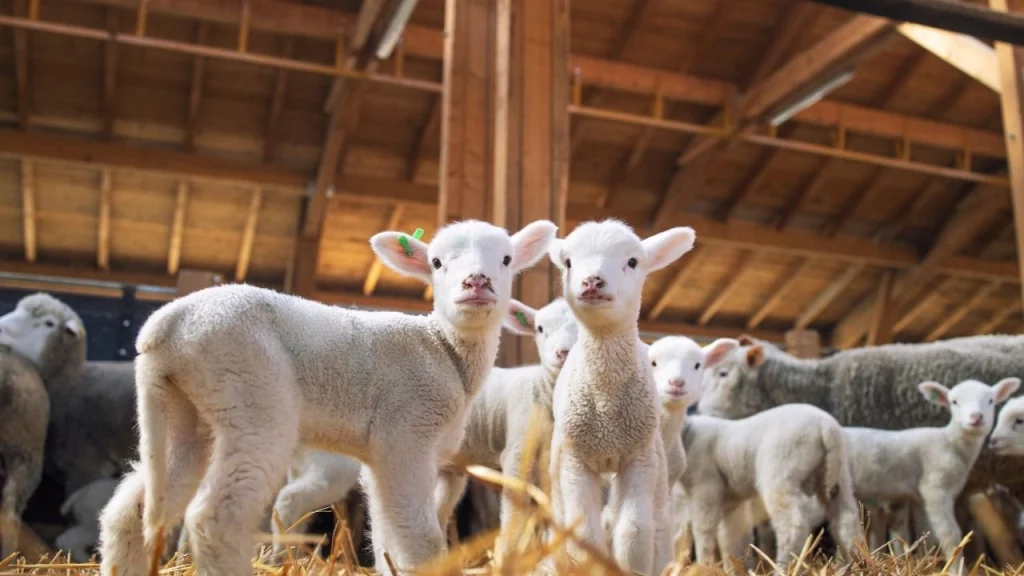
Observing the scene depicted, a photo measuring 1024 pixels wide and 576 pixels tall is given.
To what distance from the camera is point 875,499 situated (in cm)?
500

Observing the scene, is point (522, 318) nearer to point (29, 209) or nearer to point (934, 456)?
point (934, 456)

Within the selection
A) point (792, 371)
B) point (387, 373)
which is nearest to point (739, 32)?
point (792, 371)

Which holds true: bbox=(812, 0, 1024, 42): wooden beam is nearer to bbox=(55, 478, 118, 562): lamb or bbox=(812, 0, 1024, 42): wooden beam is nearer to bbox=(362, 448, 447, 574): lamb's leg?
bbox=(362, 448, 447, 574): lamb's leg

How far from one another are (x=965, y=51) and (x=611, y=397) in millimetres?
5495

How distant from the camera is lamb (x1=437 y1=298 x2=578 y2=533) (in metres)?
3.20

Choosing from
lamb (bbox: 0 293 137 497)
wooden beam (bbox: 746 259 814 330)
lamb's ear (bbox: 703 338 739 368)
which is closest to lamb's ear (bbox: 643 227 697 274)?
lamb's ear (bbox: 703 338 739 368)

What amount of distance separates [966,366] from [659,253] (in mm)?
3625

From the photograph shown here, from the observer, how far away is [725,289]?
46.1 feet

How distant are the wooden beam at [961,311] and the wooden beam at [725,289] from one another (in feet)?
13.1

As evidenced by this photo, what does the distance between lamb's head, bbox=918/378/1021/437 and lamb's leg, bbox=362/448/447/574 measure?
3.50 meters

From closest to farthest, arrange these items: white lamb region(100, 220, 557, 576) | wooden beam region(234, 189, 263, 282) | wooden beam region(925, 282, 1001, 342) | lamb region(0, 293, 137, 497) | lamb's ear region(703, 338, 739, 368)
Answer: white lamb region(100, 220, 557, 576)
lamb's ear region(703, 338, 739, 368)
lamb region(0, 293, 137, 497)
wooden beam region(234, 189, 263, 282)
wooden beam region(925, 282, 1001, 342)

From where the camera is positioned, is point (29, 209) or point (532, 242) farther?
point (29, 209)

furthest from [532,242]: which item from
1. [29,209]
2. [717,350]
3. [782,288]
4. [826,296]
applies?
[826,296]

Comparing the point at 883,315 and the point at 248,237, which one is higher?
the point at 248,237
